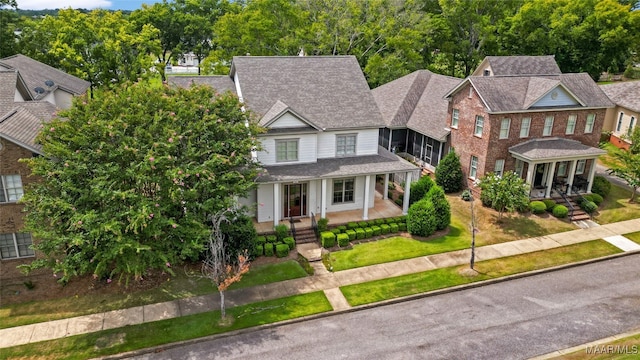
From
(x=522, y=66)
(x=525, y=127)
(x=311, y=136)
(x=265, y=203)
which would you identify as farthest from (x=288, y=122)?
A: (x=522, y=66)

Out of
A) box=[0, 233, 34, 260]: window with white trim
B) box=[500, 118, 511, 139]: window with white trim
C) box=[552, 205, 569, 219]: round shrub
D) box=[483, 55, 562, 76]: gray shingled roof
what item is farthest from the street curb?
box=[483, 55, 562, 76]: gray shingled roof

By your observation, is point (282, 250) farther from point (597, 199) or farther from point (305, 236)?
point (597, 199)

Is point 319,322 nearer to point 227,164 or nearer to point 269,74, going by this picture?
point 227,164

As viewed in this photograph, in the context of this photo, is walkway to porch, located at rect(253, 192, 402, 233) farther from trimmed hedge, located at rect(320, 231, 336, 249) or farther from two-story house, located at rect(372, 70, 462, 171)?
two-story house, located at rect(372, 70, 462, 171)

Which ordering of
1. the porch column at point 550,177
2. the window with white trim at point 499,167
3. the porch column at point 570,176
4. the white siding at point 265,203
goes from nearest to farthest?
1. the white siding at point 265,203
2. the porch column at point 550,177
3. the window with white trim at point 499,167
4. the porch column at point 570,176

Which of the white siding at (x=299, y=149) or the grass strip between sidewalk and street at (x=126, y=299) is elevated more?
the white siding at (x=299, y=149)

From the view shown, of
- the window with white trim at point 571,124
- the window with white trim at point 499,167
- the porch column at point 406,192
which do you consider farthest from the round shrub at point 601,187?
the porch column at point 406,192

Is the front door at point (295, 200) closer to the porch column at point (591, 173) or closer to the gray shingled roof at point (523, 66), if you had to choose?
the porch column at point (591, 173)
